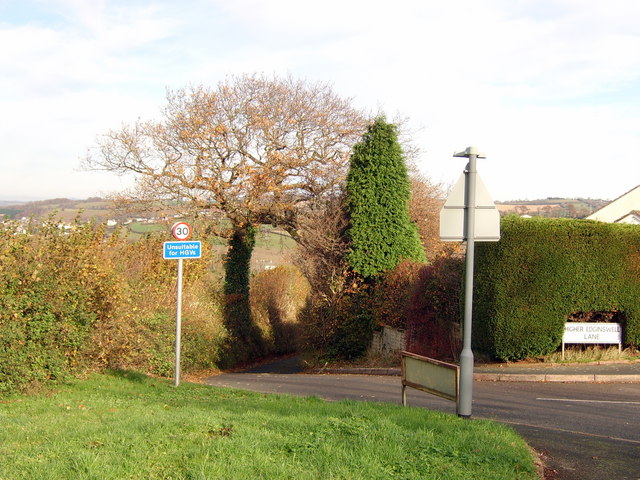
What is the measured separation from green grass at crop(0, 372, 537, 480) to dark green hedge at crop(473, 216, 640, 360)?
7.80 metres

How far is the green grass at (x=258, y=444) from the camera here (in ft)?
18.2

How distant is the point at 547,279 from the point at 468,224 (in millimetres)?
8558

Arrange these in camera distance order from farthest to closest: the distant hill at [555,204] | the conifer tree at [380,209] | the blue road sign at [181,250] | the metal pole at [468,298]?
the distant hill at [555,204]
the conifer tree at [380,209]
the blue road sign at [181,250]
the metal pole at [468,298]

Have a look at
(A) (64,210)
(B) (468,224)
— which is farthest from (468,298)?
(A) (64,210)

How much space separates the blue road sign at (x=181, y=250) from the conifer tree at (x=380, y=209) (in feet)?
33.2

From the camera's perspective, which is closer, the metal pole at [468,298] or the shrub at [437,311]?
the metal pole at [468,298]

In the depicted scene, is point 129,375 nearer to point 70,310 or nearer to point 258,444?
point 70,310

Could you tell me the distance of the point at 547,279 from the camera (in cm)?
1602

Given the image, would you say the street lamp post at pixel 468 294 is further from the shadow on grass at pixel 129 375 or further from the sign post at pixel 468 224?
the shadow on grass at pixel 129 375

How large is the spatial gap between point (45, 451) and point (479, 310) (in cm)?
1229

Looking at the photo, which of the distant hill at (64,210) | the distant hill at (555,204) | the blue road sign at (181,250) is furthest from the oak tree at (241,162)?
the distant hill at (555,204)

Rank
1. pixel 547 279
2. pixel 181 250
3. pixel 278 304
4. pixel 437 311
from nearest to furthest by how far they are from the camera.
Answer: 1. pixel 181 250
2. pixel 547 279
3. pixel 437 311
4. pixel 278 304

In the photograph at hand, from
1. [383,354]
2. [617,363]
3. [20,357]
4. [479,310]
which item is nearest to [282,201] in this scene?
[383,354]

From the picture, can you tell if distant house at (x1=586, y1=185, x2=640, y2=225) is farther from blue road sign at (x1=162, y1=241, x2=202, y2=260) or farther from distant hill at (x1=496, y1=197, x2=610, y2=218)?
blue road sign at (x1=162, y1=241, x2=202, y2=260)
